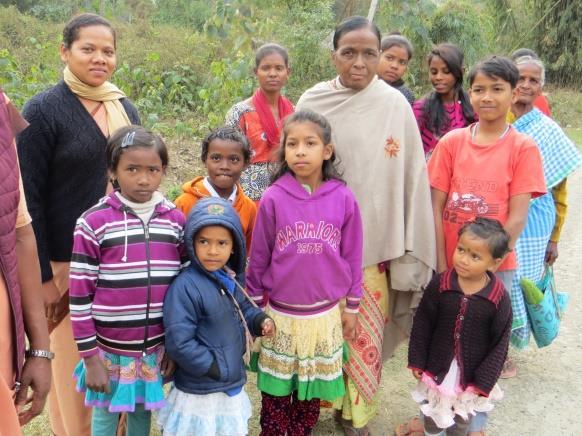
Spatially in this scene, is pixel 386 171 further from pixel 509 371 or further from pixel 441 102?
pixel 509 371

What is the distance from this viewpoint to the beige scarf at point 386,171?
2633 mm

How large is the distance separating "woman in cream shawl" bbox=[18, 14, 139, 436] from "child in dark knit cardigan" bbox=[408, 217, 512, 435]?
1608 mm

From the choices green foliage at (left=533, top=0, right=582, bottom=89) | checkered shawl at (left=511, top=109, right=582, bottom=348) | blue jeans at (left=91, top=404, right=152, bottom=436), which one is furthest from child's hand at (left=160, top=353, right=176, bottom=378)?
green foliage at (left=533, top=0, right=582, bottom=89)

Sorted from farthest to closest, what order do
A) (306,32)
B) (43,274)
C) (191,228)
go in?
(306,32)
(43,274)
(191,228)

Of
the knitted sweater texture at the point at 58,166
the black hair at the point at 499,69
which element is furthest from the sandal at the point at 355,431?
the black hair at the point at 499,69

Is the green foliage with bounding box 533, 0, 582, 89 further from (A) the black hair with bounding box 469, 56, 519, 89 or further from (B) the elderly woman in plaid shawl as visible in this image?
(A) the black hair with bounding box 469, 56, 519, 89

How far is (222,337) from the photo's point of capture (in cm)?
218

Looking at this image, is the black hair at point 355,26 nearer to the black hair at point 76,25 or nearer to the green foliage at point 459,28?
the black hair at point 76,25

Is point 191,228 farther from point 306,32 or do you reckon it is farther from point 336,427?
point 306,32

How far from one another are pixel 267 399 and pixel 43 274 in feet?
3.81

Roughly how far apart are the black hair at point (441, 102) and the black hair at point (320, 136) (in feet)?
4.26

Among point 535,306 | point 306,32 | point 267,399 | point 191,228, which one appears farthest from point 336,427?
point 306,32

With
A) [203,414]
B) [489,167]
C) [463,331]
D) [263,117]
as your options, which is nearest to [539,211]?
[489,167]

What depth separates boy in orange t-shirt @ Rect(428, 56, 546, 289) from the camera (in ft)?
8.44
